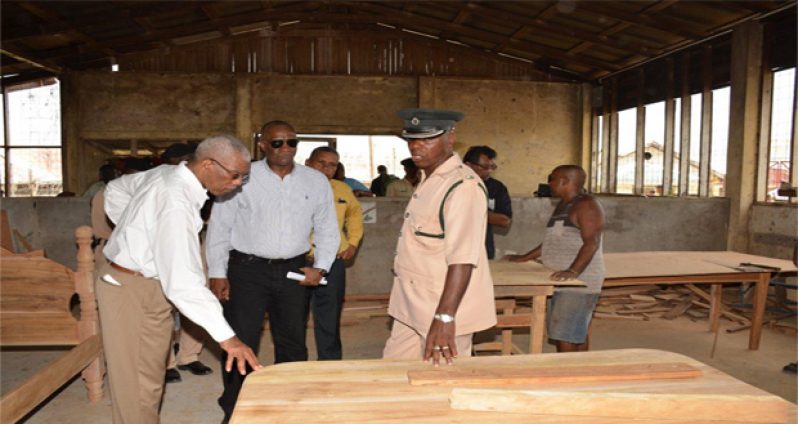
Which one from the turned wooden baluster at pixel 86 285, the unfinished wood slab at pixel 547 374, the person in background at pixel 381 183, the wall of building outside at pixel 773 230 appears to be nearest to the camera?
the unfinished wood slab at pixel 547 374

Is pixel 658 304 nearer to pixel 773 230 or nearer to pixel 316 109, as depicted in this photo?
pixel 773 230

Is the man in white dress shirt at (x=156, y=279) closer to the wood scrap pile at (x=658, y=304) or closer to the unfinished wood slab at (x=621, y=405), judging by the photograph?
the unfinished wood slab at (x=621, y=405)

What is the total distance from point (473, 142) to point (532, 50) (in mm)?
2685

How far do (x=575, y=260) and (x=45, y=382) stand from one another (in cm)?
372

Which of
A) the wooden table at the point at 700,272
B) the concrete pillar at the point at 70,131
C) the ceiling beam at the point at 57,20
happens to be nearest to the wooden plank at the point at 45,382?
the wooden table at the point at 700,272

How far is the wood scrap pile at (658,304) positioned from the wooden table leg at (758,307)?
4.16 feet

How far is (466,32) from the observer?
43.8 feet

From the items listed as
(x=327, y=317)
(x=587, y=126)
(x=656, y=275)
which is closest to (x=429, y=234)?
(x=327, y=317)

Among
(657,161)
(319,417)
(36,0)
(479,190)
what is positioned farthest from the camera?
(657,161)

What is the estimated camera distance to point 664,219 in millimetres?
8406

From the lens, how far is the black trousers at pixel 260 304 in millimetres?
3562

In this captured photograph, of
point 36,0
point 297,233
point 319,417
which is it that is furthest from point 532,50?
point 319,417

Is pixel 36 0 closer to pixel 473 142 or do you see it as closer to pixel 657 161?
pixel 473 142

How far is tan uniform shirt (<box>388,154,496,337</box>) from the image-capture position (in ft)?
8.35
